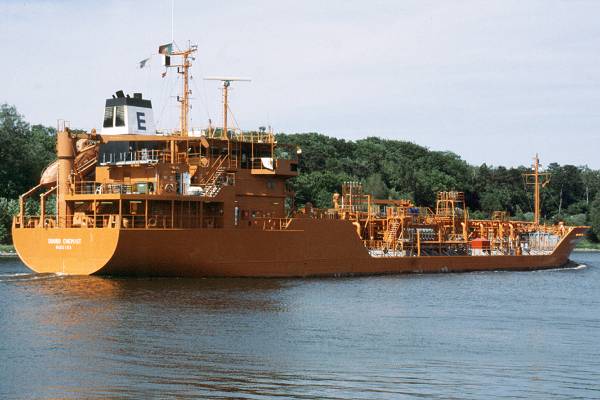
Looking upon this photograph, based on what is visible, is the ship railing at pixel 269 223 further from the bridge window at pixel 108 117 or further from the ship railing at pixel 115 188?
the bridge window at pixel 108 117

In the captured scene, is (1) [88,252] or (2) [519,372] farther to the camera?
(1) [88,252]

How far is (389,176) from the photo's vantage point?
3497 inches

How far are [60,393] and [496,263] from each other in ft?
120

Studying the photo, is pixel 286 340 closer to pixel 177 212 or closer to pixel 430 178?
pixel 177 212

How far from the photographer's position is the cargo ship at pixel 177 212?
3303 cm

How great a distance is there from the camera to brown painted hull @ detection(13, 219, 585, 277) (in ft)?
106

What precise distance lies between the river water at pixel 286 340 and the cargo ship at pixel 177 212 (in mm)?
1026

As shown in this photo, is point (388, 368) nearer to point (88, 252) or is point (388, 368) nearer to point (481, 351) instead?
point (481, 351)

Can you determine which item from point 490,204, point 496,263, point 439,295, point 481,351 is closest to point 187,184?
point 439,295

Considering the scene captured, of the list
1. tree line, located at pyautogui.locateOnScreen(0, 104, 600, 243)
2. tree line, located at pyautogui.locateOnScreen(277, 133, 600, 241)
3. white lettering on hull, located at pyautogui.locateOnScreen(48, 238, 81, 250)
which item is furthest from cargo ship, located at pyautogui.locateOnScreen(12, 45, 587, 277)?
tree line, located at pyautogui.locateOnScreen(277, 133, 600, 241)

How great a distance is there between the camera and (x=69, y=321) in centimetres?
2439

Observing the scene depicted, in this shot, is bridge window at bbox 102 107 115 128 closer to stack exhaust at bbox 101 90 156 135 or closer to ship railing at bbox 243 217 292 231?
stack exhaust at bbox 101 90 156 135

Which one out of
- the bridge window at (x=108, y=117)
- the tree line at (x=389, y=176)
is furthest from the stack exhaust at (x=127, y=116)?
the tree line at (x=389, y=176)

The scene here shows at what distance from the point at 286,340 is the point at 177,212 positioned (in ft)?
43.1
